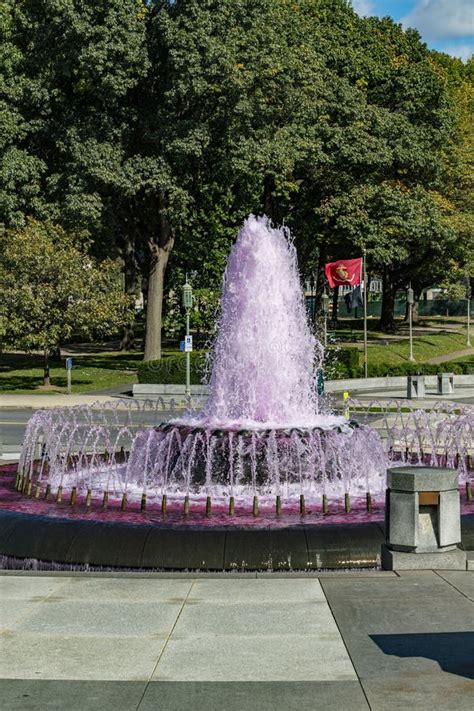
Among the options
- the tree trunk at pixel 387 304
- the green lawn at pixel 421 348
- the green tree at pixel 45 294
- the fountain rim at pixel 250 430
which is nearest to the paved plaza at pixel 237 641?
the fountain rim at pixel 250 430

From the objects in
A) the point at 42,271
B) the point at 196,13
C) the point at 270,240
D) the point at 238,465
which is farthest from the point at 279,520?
the point at 196,13

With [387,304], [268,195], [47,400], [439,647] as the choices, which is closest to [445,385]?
[47,400]

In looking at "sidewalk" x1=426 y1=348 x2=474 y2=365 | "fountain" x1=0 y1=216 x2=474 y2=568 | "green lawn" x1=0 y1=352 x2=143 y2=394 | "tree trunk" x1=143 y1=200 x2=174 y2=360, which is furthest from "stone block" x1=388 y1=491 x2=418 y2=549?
"sidewalk" x1=426 y1=348 x2=474 y2=365

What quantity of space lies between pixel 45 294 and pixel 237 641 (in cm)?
4074

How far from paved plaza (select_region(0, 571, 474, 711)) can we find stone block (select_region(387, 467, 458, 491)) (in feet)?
3.11

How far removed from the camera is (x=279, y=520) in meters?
15.7

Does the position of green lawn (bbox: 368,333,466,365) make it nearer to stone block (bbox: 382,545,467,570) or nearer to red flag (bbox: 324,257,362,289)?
red flag (bbox: 324,257,362,289)

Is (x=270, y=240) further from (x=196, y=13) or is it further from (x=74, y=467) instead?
(x=196, y=13)

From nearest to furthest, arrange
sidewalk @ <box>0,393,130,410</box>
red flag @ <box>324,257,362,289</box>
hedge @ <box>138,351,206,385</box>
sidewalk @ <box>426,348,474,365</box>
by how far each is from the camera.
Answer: sidewalk @ <box>0,393,130,410</box> → hedge @ <box>138,351,206,385</box> → red flag @ <box>324,257,362,289</box> → sidewalk @ <box>426,348,474,365</box>

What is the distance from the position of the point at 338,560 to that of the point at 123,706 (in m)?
5.85

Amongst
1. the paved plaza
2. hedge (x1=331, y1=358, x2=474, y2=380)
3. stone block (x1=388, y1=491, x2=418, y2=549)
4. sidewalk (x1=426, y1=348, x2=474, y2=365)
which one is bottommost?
the paved plaza

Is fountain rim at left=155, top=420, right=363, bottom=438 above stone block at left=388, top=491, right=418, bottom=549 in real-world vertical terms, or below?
above

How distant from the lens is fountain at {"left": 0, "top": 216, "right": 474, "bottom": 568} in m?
16.1

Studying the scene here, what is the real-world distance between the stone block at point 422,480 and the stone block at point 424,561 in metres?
0.73
